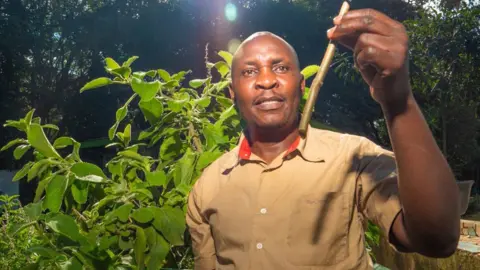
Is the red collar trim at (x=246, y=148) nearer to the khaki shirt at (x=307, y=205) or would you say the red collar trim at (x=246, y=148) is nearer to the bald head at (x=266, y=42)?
the khaki shirt at (x=307, y=205)

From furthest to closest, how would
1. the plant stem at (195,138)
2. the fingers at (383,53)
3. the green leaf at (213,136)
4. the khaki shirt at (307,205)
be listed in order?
the plant stem at (195,138)
the green leaf at (213,136)
the khaki shirt at (307,205)
the fingers at (383,53)

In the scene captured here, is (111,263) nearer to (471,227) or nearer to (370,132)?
(471,227)

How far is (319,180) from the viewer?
1565 millimetres

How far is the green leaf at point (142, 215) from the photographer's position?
1.92 m

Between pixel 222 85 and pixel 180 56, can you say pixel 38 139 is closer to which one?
pixel 222 85

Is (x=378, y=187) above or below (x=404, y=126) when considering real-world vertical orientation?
below

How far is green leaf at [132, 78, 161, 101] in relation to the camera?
1983 millimetres

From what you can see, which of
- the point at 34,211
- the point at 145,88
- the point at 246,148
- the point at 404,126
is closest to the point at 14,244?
the point at 34,211

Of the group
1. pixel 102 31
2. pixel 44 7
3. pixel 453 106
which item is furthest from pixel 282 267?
pixel 44 7

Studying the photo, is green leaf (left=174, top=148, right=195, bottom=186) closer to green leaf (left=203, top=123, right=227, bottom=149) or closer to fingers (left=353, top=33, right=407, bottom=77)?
green leaf (left=203, top=123, right=227, bottom=149)

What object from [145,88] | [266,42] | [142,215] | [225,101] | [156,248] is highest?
[266,42]

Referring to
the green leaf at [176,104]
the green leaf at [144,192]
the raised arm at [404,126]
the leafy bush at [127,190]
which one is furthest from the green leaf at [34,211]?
the raised arm at [404,126]

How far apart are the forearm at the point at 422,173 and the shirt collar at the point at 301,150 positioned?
0.36 meters

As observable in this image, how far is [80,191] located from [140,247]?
12.5 inches
